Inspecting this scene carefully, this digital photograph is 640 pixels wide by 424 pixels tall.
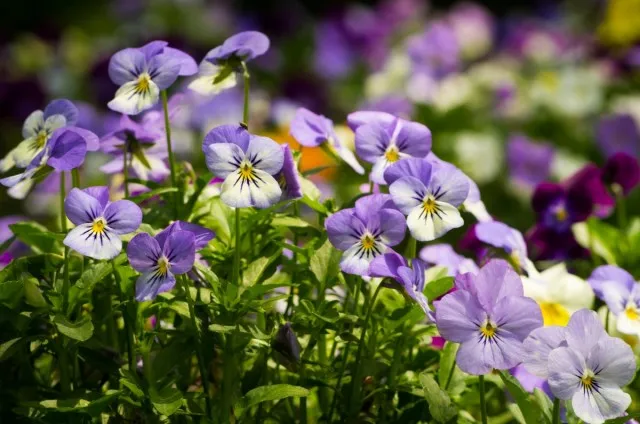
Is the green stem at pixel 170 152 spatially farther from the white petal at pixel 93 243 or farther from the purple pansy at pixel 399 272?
the purple pansy at pixel 399 272

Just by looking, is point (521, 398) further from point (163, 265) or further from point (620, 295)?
point (163, 265)

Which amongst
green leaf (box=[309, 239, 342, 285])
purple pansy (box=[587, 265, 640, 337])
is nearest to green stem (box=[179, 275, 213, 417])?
green leaf (box=[309, 239, 342, 285])

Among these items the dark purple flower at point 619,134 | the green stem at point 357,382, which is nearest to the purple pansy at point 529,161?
the dark purple flower at point 619,134

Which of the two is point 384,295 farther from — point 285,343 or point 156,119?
point 156,119

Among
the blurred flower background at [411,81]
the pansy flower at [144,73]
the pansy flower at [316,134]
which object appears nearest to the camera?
the pansy flower at [144,73]

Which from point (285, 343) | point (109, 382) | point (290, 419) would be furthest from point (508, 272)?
point (109, 382)

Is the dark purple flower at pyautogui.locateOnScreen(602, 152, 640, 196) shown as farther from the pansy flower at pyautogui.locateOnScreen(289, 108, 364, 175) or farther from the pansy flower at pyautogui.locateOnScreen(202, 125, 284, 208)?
the pansy flower at pyautogui.locateOnScreen(202, 125, 284, 208)

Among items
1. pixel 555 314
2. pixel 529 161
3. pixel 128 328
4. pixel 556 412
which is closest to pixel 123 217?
pixel 128 328
